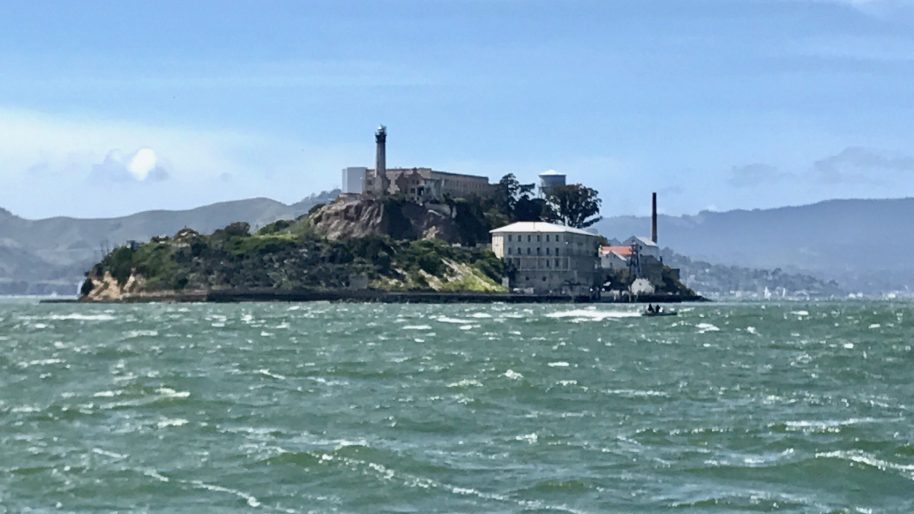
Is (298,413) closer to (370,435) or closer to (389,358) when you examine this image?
(370,435)

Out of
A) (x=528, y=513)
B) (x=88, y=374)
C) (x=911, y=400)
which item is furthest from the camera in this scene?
(x=88, y=374)

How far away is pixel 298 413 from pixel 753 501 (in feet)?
55.2

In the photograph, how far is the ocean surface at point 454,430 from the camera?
1220 inches

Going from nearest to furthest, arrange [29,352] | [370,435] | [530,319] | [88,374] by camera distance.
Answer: [370,435] → [88,374] → [29,352] → [530,319]

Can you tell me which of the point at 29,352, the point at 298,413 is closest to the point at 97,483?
the point at 298,413

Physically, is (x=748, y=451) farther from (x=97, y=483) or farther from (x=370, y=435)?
(x=97, y=483)

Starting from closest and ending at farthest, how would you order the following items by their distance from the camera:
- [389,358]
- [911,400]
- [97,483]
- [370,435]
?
1. [97,483]
2. [370,435]
3. [911,400]
4. [389,358]

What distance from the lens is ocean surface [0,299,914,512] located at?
102ft

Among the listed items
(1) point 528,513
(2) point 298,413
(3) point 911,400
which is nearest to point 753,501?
(1) point 528,513

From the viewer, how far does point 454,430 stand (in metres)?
40.1

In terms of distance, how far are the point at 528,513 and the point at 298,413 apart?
15709 millimetres

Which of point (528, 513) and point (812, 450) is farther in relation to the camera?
point (812, 450)

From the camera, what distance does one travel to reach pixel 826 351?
7556 centimetres

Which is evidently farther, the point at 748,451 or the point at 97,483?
the point at 748,451
